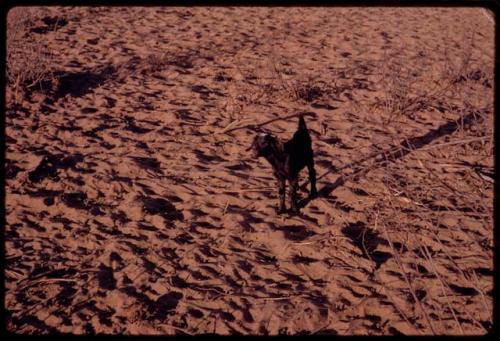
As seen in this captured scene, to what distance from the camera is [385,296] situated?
2881 millimetres

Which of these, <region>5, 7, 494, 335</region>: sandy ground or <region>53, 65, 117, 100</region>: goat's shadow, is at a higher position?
<region>53, 65, 117, 100</region>: goat's shadow

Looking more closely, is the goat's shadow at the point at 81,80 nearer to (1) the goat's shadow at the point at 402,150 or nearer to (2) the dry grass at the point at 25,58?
(2) the dry grass at the point at 25,58

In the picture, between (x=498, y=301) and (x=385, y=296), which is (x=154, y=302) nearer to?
(x=385, y=296)

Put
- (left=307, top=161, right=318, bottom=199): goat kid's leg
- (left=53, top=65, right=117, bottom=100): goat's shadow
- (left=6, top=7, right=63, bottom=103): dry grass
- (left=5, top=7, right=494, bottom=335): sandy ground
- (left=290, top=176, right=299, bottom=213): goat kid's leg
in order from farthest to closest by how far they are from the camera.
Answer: (left=53, top=65, right=117, bottom=100): goat's shadow → (left=6, top=7, right=63, bottom=103): dry grass → (left=307, top=161, right=318, bottom=199): goat kid's leg → (left=290, top=176, right=299, bottom=213): goat kid's leg → (left=5, top=7, right=494, bottom=335): sandy ground

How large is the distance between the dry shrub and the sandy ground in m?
0.20

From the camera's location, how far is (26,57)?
5801 millimetres

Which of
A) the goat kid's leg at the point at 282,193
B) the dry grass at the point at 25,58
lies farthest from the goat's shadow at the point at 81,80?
the goat kid's leg at the point at 282,193

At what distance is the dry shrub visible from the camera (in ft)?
17.5

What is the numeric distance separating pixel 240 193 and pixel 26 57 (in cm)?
439

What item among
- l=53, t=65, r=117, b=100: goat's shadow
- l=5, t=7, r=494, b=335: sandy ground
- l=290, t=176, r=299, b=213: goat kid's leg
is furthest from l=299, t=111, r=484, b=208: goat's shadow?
l=53, t=65, r=117, b=100: goat's shadow

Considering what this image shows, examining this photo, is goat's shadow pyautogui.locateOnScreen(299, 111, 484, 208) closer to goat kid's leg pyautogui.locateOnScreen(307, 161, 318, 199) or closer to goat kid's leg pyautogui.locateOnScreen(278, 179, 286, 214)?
goat kid's leg pyautogui.locateOnScreen(307, 161, 318, 199)

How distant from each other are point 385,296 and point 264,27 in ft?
20.9

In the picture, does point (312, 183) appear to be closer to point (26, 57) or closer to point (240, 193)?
point (240, 193)

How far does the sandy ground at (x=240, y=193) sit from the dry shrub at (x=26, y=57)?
198mm
